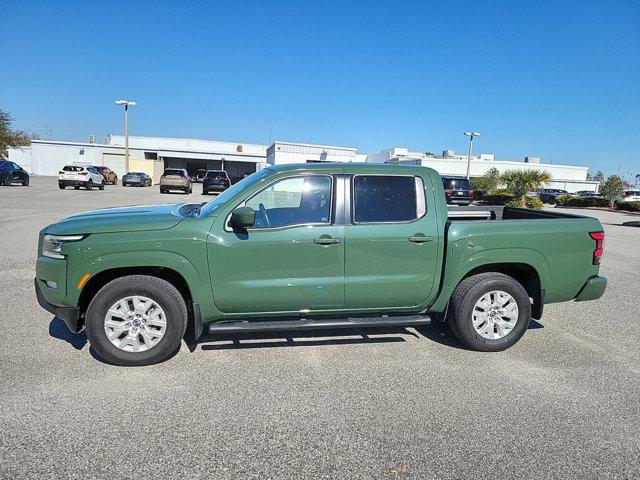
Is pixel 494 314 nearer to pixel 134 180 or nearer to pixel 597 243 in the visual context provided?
pixel 597 243

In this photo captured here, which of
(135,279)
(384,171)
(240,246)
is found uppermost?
(384,171)

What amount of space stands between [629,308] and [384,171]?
4.41 m

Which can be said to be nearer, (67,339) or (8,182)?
(67,339)

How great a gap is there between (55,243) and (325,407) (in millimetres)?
2753

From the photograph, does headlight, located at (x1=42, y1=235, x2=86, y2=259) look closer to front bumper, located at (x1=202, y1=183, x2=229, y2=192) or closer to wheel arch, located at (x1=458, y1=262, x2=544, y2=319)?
wheel arch, located at (x1=458, y1=262, x2=544, y2=319)

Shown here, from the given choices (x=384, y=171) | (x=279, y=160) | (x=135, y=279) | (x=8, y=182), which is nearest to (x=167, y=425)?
(x=135, y=279)

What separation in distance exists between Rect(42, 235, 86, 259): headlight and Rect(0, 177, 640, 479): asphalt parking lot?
984 mm

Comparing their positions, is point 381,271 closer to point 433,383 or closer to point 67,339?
point 433,383

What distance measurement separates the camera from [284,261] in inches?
157

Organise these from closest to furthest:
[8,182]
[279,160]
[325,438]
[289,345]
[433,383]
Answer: [325,438] < [433,383] < [289,345] < [8,182] < [279,160]

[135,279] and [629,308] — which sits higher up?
[135,279]

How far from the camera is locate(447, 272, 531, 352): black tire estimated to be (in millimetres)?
4332

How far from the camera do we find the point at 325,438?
116 inches

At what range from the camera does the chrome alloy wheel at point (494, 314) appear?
4387mm
